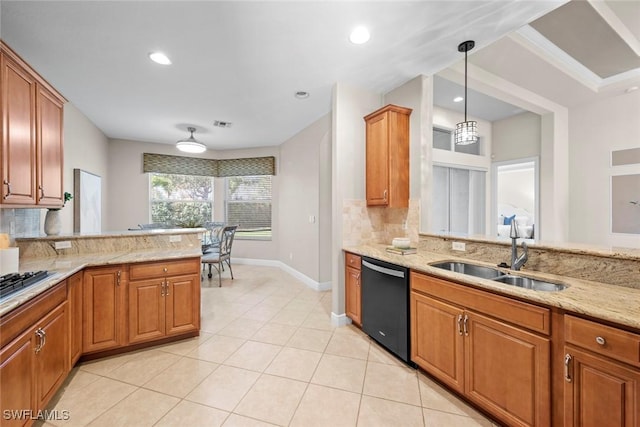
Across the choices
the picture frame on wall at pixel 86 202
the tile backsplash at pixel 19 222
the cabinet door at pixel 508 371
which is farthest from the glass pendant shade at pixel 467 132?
the picture frame on wall at pixel 86 202

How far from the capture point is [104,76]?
279 cm

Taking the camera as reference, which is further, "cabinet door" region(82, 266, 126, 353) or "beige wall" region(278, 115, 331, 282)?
"beige wall" region(278, 115, 331, 282)

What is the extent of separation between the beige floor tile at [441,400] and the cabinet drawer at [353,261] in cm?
116

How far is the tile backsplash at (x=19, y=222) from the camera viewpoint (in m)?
2.26

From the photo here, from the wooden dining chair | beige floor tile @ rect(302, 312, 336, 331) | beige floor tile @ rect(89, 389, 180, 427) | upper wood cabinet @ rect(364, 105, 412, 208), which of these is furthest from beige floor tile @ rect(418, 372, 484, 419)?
the wooden dining chair

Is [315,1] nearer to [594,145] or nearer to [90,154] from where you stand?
[90,154]

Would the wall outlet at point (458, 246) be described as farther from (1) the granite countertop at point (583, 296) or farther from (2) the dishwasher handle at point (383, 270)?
(2) the dishwasher handle at point (383, 270)

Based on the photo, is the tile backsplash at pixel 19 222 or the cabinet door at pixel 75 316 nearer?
the cabinet door at pixel 75 316

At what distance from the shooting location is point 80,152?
3.88 m

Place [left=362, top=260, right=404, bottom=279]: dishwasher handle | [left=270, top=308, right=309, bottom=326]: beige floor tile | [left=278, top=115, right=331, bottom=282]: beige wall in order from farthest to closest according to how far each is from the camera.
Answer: [left=278, top=115, right=331, bottom=282]: beige wall, [left=270, top=308, right=309, bottom=326]: beige floor tile, [left=362, top=260, right=404, bottom=279]: dishwasher handle

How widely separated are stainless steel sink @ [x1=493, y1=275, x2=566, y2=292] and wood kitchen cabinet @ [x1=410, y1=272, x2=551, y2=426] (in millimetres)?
374

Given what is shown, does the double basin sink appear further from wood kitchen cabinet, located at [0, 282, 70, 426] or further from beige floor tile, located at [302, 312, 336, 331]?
wood kitchen cabinet, located at [0, 282, 70, 426]

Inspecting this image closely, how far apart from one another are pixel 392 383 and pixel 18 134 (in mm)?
3357

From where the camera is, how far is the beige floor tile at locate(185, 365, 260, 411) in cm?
178
